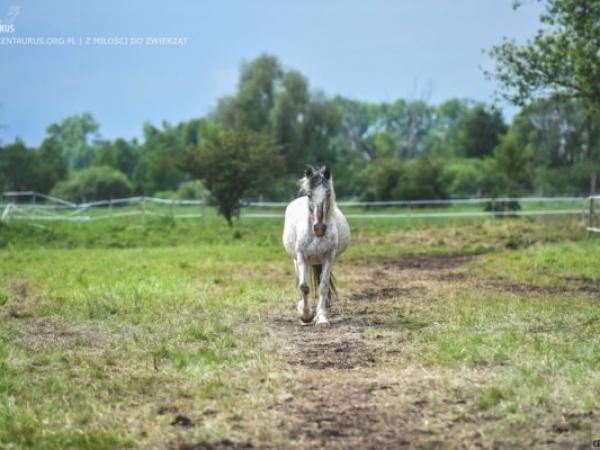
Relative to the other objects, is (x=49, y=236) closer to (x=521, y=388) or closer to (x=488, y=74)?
(x=488, y=74)

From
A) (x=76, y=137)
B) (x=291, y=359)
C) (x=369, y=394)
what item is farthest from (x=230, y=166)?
(x=76, y=137)

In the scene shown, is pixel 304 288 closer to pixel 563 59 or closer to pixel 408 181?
pixel 563 59

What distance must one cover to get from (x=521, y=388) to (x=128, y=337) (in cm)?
482

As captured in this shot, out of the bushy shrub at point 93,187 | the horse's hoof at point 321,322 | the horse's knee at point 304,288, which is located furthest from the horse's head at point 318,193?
the bushy shrub at point 93,187

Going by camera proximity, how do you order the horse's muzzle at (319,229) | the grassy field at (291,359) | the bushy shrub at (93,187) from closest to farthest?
the grassy field at (291,359)
the horse's muzzle at (319,229)
the bushy shrub at (93,187)

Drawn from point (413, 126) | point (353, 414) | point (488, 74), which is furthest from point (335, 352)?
point (413, 126)

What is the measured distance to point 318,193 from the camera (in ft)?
36.1

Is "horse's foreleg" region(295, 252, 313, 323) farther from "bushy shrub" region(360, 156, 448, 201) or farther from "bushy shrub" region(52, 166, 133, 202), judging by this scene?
"bushy shrub" region(52, 166, 133, 202)

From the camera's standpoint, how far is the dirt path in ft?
18.2

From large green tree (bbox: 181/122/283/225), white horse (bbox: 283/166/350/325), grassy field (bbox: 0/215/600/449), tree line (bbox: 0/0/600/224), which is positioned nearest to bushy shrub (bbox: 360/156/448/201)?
Answer: tree line (bbox: 0/0/600/224)

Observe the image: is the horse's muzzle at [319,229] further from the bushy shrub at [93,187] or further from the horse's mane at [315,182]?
the bushy shrub at [93,187]

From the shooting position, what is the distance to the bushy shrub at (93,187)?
7619cm

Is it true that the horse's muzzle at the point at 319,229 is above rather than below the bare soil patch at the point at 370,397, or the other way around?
above

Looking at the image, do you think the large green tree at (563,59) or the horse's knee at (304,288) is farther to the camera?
the large green tree at (563,59)
